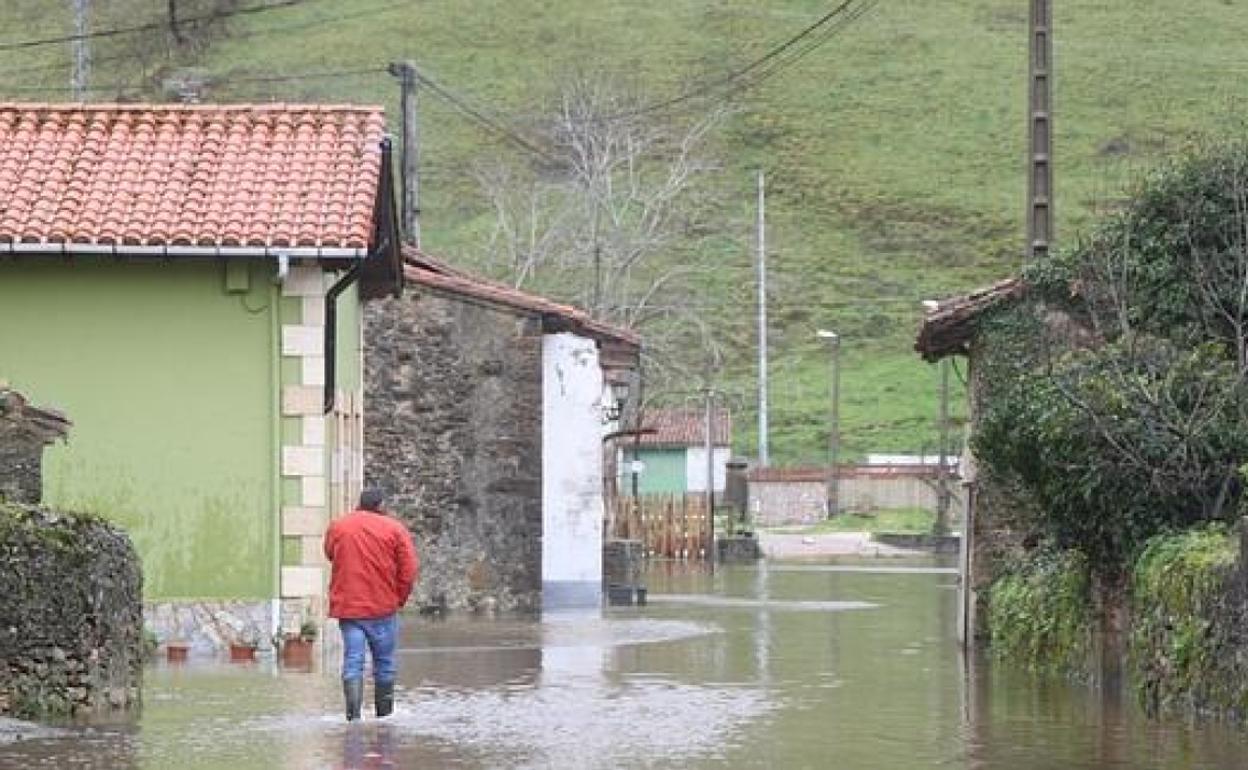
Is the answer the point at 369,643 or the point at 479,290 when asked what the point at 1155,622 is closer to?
the point at 369,643

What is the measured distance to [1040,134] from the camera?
95.6 feet

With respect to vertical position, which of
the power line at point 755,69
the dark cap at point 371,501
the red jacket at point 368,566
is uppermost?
the power line at point 755,69

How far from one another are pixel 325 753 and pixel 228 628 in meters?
8.09

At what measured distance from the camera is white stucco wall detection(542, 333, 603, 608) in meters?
35.4

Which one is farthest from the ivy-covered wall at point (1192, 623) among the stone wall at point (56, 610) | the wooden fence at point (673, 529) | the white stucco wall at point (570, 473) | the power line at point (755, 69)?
the power line at point (755, 69)

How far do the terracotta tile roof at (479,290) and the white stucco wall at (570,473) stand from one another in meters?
0.47

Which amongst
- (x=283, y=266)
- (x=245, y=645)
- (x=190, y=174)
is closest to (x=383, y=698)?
(x=245, y=645)

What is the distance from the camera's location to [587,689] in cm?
2102

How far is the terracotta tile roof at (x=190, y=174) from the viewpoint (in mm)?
23031

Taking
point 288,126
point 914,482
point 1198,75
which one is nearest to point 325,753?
point 288,126

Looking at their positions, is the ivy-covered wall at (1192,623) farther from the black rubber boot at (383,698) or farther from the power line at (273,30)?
the power line at (273,30)

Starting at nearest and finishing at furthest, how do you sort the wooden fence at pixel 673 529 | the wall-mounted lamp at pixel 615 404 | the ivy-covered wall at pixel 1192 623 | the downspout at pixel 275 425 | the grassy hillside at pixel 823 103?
the ivy-covered wall at pixel 1192 623 → the downspout at pixel 275 425 → the wall-mounted lamp at pixel 615 404 → the wooden fence at pixel 673 529 → the grassy hillside at pixel 823 103

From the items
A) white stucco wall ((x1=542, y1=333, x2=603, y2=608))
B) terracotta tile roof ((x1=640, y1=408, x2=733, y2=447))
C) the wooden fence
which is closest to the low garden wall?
white stucco wall ((x1=542, y1=333, x2=603, y2=608))

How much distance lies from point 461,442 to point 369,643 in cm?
1664
